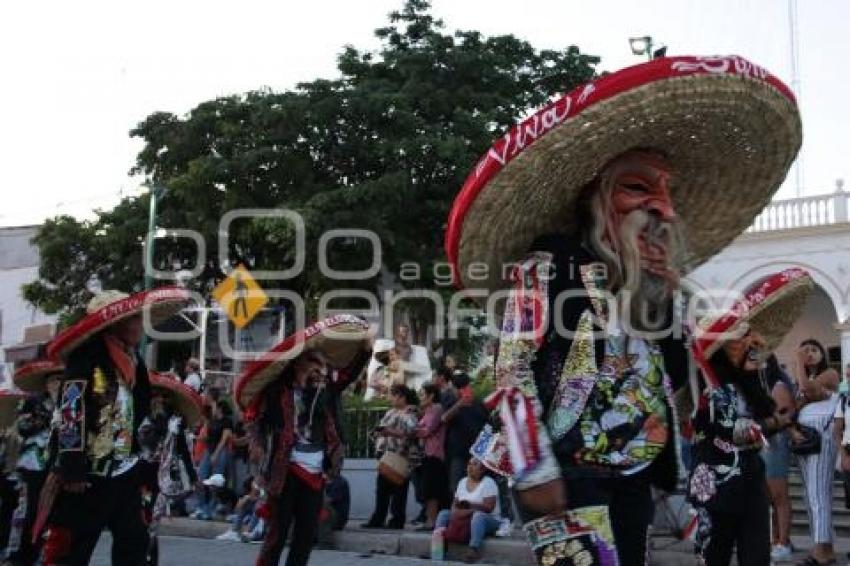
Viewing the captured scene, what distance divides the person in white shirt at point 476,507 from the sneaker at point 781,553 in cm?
277

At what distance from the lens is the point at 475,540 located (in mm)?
10688

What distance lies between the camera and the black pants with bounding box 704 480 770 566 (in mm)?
4938

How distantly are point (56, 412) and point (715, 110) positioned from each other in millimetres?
3997

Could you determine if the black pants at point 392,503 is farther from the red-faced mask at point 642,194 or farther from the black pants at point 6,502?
the red-faced mask at point 642,194

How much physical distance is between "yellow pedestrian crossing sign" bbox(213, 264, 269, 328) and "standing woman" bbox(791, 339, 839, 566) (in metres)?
13.7

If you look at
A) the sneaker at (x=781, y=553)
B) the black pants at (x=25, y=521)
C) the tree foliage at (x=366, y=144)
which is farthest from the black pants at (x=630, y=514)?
the tree foliage at (x=366, y=144)

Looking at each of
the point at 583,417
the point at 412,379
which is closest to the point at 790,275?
the point at 583,417

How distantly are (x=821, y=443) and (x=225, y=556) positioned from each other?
6096 mm

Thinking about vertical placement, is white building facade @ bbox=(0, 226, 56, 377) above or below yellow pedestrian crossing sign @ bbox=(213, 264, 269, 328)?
above

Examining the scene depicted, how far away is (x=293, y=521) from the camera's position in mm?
7164

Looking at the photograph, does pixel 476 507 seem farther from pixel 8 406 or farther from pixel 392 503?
pixel 8 406

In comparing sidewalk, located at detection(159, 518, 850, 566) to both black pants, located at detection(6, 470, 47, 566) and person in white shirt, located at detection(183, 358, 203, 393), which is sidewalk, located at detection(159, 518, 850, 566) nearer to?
person in white shirt, located at detection(183, 358, 203, 393)

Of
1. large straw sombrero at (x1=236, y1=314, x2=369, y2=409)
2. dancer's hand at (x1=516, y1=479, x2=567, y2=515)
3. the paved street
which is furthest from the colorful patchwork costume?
the paved street

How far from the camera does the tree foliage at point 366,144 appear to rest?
23.4 meters
